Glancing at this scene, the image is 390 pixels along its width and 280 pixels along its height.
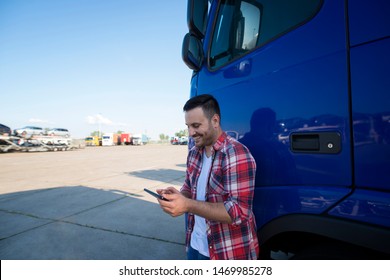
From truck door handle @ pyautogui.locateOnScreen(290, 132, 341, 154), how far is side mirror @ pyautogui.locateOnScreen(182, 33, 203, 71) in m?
1.05

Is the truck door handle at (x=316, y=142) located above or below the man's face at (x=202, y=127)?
below

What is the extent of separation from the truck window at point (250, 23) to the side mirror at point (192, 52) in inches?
3.9

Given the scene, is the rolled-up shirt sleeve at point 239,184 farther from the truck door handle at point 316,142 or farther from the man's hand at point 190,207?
the truck door handle at point 316,142

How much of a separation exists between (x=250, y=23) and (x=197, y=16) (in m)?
0.52

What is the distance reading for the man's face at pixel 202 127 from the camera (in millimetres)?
1312

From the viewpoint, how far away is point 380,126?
82cm

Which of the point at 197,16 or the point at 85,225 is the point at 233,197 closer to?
the point at 197,16

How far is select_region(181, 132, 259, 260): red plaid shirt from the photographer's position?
3.61ft

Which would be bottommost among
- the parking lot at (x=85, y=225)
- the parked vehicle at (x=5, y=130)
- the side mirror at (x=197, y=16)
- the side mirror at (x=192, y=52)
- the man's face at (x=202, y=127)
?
the parking lot at (x=85, y=225)

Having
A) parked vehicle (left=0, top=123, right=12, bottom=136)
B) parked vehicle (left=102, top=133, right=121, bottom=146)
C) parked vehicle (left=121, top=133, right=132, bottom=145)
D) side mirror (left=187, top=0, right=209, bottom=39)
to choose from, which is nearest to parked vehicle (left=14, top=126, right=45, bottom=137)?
parked vehicle (left=0, top=123, right=12, bottom=136)

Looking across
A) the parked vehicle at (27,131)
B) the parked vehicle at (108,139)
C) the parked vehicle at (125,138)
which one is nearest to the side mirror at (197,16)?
the parked vehicle at (27,131)

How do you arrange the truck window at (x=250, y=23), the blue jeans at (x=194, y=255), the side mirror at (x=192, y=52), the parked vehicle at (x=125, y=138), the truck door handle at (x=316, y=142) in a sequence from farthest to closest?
1. the parked vehicle at (x=125, y=138)
2. the side mirror at (x=192, y=52)
3. the blue jeans at (x=194, y=255)
4. the truck window at (x=250, y=23)
5. the truck door handle at (x=316, y=142)
